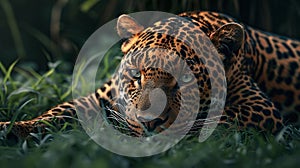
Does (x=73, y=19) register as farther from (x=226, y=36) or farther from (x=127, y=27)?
(x=226, y=36)

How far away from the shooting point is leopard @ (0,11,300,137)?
4668 millimetres

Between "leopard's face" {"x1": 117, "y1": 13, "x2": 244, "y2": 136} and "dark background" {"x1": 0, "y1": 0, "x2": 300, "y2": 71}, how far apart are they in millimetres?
1850

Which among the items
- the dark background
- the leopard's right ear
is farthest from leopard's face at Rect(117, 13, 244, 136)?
the dark background

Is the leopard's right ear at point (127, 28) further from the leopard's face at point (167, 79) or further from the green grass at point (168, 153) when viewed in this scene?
the green grass at point (168, 153)

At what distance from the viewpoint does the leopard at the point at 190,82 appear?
4.67m

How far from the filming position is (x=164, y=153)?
13.6 ft

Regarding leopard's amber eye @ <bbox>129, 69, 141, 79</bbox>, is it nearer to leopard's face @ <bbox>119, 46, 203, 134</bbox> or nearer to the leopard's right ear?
leopard's face @ <bbox>119, 46, 203, 134</bbox>

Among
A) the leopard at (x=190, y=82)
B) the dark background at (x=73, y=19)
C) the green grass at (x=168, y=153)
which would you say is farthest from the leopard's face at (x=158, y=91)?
the dark background at (x=73, y=19)

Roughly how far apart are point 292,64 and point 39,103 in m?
2.35

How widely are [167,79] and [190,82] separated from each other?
0.22 meters

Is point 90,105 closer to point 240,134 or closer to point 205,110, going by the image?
point 205,110

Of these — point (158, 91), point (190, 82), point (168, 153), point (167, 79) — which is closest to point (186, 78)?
point (190, 82)

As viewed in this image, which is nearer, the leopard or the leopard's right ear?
the leopard

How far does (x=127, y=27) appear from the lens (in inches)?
211
